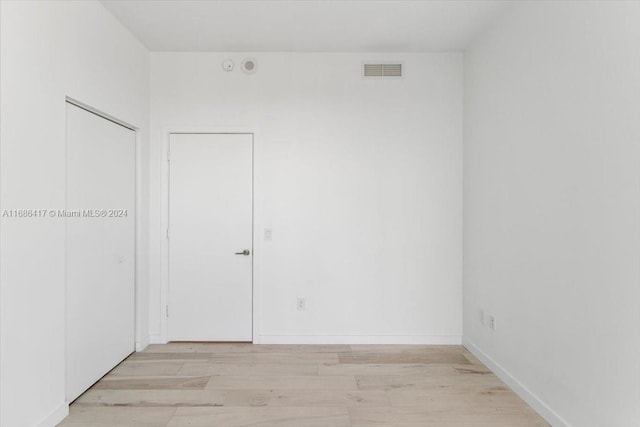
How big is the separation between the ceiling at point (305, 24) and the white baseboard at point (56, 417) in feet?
9.27

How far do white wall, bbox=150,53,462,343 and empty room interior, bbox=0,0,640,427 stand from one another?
0.02 meters

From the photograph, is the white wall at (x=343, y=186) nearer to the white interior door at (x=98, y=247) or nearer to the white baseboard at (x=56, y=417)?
the white interior door at (x=98, y=247)

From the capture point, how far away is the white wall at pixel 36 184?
184cm

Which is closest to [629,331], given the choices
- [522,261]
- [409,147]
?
[522,261]

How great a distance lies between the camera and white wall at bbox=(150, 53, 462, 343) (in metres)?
3.45

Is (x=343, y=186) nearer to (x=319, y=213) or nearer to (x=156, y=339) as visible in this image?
(x=319, y=213)

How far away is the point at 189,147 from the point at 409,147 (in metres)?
2.15

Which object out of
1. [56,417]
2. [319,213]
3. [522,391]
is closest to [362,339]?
[319,213]

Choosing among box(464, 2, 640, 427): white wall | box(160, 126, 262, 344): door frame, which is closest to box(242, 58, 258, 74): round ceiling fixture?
box(160, 126, 262, 344): door frame

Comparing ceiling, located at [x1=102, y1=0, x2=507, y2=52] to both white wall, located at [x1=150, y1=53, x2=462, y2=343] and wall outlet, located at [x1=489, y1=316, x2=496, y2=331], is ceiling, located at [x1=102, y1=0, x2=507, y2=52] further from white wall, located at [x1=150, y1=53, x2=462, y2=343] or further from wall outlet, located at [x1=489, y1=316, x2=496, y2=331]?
wall outlet, located at [x1=489, y1=316, x2=496, y2=331]

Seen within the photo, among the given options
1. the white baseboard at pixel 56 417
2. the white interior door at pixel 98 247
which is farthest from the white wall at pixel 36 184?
the white interior door at pixel 98 247

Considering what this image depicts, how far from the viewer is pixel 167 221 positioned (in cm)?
345

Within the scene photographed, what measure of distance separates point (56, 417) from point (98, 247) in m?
1.12

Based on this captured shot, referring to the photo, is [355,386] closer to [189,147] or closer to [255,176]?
[255,176]
